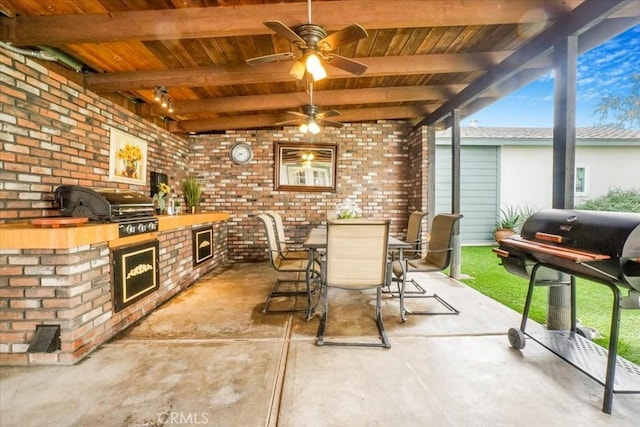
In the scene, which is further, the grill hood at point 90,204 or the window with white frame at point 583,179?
the window with white frame at point 583,179

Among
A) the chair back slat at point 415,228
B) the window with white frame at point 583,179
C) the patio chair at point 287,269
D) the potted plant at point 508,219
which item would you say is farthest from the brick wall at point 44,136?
the window with white frame at point 583,179

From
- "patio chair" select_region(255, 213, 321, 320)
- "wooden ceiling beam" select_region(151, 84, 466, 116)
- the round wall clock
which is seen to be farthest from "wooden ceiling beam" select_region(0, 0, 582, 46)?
the round wall clock

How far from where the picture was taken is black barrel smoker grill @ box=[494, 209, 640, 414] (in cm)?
157

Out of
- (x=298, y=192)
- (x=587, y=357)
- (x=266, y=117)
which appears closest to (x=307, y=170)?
(x=298, y=192)

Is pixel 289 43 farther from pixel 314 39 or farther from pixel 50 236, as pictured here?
pixel 50 236

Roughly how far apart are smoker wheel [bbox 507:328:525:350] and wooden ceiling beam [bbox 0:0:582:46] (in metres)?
2.62

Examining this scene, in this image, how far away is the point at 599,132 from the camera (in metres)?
8.03

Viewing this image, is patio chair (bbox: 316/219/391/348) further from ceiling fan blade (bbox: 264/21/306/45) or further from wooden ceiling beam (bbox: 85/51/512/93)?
wooden ceiling beam (bbox: 85/51/512/93)

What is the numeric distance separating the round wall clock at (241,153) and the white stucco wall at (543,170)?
22.0ft

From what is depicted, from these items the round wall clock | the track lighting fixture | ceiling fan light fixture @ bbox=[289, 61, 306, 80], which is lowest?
the round wall clock

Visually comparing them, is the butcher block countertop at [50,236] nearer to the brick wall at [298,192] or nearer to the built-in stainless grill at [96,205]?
the built-in stainless grill at [96,205]

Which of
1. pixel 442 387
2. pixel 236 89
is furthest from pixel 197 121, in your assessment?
pixel 442 387

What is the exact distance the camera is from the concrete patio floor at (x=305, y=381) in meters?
1.50

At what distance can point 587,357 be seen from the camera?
77.8 inches
